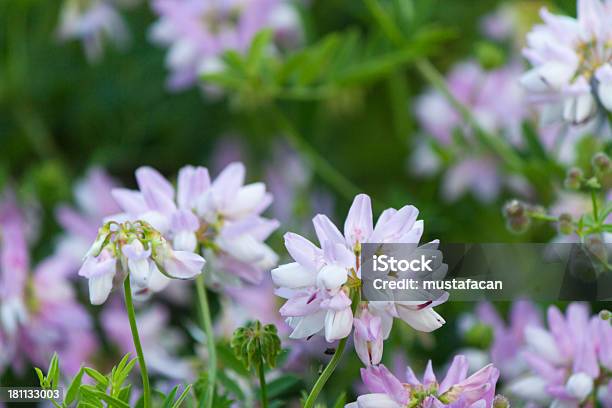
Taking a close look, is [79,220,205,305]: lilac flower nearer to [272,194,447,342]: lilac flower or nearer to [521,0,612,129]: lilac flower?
[272,194,447,342]: lilac flower

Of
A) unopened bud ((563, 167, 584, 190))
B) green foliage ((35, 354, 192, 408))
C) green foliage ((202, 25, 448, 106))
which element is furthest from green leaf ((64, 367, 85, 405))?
green foliage ((202, 25, 448, 106))

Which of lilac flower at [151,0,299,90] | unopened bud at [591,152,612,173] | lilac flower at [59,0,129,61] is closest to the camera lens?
unopened bud at [591,152,612,173]

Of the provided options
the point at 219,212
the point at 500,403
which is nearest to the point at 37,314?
the point at 219,212

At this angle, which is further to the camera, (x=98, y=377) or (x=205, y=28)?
(x=205, y=28)

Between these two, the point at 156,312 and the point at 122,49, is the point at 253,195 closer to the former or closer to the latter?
the point at 156,312

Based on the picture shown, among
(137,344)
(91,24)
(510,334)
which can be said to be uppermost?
(91,24)

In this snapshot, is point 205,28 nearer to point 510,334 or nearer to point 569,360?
point 510,334
